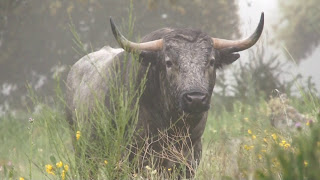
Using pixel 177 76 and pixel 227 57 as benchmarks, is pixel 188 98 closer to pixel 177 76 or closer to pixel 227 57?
pixel 177 76

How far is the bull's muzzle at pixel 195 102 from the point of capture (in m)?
5.30

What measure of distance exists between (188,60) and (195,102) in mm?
598

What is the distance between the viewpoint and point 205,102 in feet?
17.5

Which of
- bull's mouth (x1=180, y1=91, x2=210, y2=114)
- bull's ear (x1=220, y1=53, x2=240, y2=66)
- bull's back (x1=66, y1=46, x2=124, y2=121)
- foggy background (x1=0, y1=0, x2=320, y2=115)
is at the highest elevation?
bull's mouth (x1=180, y1=91, x2=210, y2=114)

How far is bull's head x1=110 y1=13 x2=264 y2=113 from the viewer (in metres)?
5.41

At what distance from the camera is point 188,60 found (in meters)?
5.75

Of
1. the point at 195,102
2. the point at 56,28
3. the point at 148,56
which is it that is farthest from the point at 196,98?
the point at 56,28

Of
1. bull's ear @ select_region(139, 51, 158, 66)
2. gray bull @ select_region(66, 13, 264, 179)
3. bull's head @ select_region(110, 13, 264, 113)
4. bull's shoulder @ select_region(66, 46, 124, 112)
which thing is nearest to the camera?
bull's head @ select_region(110, 13, 264, 113)

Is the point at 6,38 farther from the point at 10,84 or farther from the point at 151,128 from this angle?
the point at 151,128

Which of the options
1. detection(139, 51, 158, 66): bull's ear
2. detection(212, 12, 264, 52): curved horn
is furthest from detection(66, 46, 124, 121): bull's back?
detection(212, 12, 264, 52): curved horn

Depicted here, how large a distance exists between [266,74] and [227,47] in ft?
30.6

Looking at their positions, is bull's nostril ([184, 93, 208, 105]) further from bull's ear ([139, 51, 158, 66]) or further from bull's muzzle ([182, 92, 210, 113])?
bull's ear ([139, 51, 158, 66])

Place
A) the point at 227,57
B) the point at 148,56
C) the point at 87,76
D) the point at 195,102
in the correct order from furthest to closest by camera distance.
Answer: the point at 87,76
the point at 227,57
the point at 148,56
the point at 195,102

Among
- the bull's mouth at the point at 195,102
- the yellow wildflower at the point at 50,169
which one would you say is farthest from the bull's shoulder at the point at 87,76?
the yellow wildflower at the point at 50,169
